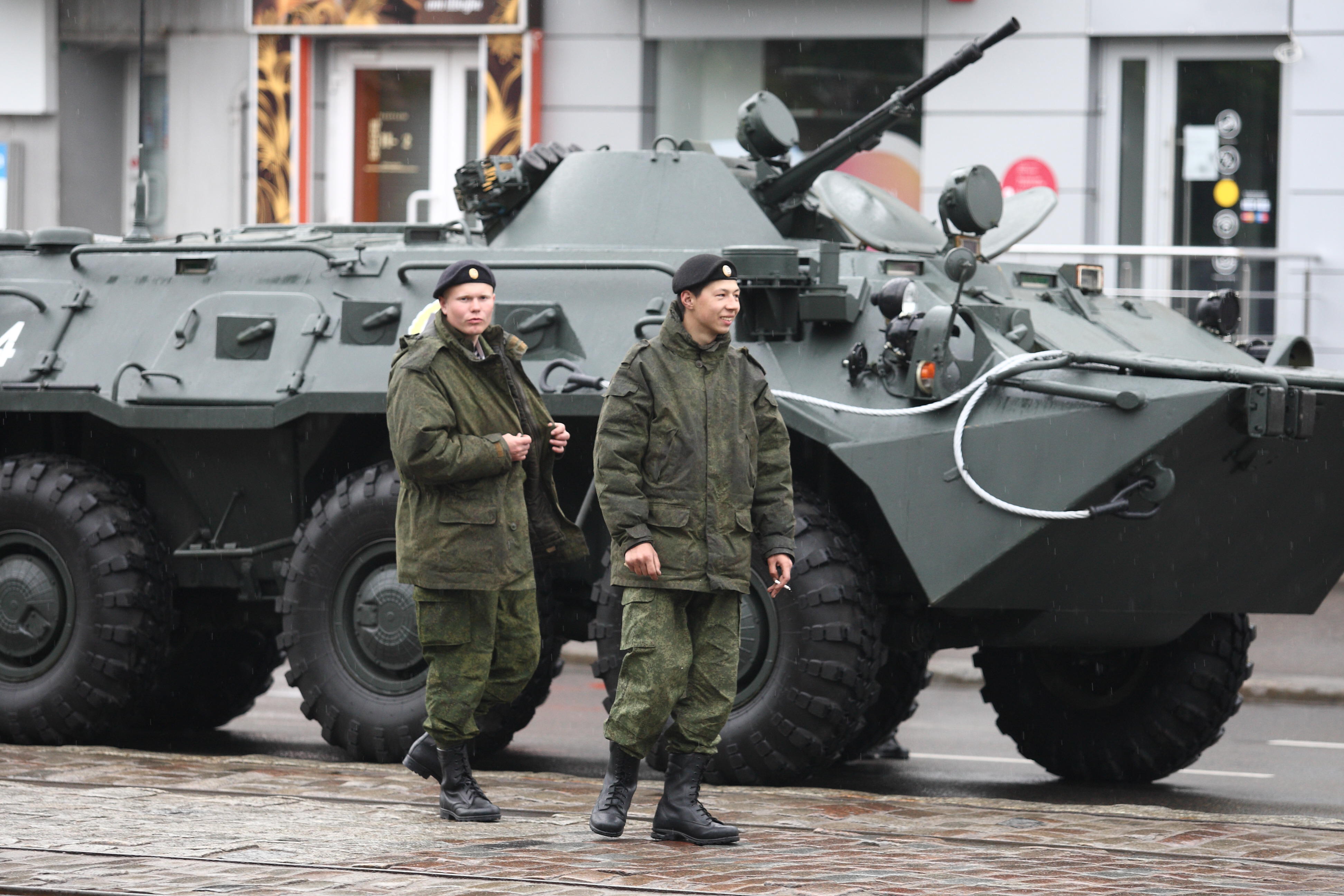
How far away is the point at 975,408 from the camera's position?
7.95m

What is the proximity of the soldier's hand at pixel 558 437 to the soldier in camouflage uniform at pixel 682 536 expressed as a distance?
620 mm

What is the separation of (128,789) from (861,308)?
9.99 ft

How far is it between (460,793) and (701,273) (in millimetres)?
1716

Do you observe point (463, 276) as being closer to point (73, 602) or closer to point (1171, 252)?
point (73, 602)

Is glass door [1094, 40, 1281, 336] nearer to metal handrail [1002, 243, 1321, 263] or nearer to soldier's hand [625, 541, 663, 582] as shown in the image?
metal handrail [1002, 243, 1321, 263]

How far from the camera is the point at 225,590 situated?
9.75 m

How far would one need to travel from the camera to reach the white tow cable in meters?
7.66

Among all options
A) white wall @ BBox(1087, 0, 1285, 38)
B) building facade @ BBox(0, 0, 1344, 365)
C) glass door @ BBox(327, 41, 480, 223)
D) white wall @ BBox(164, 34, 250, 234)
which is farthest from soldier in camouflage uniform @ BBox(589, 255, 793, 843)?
white wall @ BBox(164, 34, 250, 234)

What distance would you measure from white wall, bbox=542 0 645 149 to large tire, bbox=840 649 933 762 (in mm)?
8866

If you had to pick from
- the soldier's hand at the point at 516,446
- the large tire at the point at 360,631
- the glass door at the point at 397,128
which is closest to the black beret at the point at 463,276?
the soldier's hand at the point at 516,446

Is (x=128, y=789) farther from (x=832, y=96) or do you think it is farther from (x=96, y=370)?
(x=832, y=96)

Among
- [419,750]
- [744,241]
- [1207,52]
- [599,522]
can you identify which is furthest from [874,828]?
[1207,52]

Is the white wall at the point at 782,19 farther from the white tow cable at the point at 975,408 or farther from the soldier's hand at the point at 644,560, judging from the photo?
the soldier's hand at the point at 644,560

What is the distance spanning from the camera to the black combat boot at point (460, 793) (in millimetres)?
6895
